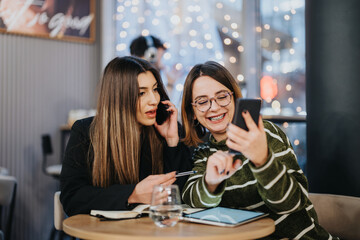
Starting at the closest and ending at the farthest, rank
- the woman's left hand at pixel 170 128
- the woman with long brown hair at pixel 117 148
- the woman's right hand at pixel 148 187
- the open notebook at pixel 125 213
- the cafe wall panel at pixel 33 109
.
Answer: the open notebook at pixel 125 213 → the woman's right hand at pixel 148 187 → the woman with long brown hair at pixel 117 148 → the woman's left hand at pixel 170 128 → the cafe wall panel at pixel 33 109

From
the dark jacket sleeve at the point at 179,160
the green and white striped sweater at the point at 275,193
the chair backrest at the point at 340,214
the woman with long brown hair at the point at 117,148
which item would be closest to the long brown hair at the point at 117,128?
the woman with long brown hair at the point at 117,148

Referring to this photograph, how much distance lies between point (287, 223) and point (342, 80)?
35.2 inches

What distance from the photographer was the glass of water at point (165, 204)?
1.30m

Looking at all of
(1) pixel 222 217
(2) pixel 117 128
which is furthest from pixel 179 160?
(1) pixel 222 217

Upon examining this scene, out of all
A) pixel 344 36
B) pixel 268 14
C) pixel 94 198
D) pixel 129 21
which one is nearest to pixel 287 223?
pixel 94 198

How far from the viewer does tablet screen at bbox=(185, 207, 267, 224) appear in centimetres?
137

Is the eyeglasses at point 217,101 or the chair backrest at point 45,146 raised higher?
the eyeglasses at point 217,101

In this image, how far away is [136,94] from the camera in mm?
1874

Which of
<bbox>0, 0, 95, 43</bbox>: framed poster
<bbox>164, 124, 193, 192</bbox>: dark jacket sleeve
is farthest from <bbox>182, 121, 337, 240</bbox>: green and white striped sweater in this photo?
<bbox>0, 0, 95, 43</bbox>: framed poster

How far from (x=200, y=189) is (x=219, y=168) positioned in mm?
200

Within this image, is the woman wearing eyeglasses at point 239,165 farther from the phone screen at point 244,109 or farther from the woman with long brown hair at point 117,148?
the woman with long brown hair at point 117,148

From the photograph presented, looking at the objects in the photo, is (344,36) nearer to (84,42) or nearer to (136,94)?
(136,94)

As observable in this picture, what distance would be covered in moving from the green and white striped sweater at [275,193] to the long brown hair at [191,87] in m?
0.21

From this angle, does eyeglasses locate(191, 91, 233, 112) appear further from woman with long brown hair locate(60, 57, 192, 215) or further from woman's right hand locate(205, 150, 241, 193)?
woman's right hand locate(205, 150, 241, 193)
